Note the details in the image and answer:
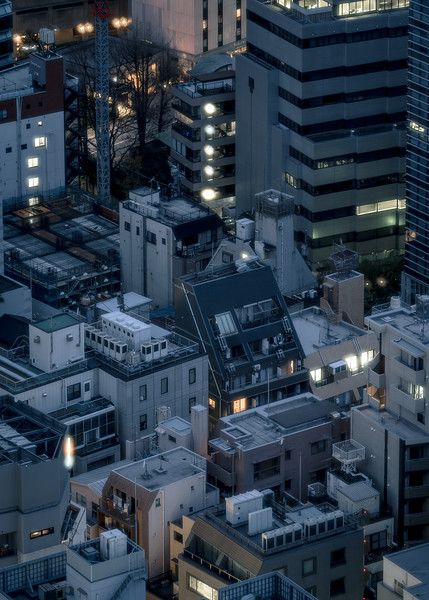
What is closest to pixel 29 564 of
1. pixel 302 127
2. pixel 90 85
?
pixel 302 127

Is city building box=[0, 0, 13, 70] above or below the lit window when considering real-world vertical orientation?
above

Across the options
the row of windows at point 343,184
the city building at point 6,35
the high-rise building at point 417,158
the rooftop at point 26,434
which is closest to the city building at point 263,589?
the rooftop at point 26,434

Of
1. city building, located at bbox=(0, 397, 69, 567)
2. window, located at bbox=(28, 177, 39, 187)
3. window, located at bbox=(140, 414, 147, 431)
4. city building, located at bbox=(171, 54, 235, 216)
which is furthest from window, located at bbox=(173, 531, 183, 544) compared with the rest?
city building, located at bbox=(171, 54, 235, 216)

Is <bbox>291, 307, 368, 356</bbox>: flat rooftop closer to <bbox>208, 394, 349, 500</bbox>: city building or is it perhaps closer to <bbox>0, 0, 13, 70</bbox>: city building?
<bbox>208, 394, 349, 500</bbox>: city building

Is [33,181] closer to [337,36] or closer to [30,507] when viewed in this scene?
[337,36]

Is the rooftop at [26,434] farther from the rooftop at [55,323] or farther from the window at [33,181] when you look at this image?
the window at [33,181]

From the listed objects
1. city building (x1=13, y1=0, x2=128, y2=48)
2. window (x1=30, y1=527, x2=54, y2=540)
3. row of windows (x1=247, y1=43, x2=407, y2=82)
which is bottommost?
city building (x1=13, y1=0, x2=128, y2=48)

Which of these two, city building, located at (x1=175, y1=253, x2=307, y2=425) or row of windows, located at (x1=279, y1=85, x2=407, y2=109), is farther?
row of windows, located at (x1=279, y1=85, x2=407, y2=109)
